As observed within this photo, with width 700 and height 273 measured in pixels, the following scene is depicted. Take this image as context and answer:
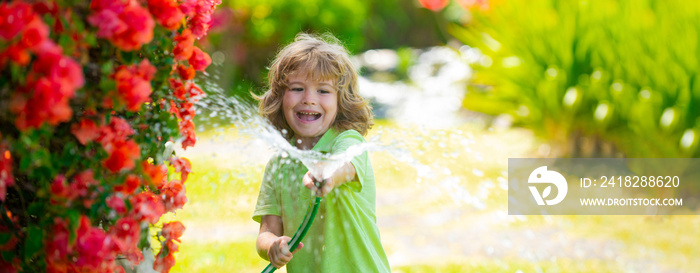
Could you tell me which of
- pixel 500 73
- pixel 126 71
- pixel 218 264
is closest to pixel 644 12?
pixel 500 73

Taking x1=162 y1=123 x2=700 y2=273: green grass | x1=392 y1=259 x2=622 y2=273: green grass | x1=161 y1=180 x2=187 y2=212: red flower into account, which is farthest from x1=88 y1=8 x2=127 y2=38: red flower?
x1=392 y1=259 x2=622 y2=273: green grass

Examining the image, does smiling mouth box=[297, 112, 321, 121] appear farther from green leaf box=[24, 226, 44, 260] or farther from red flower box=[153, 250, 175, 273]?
green leaf box=[24, 226, 44, 260]

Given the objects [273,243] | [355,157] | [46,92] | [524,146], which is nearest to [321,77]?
[355,157]

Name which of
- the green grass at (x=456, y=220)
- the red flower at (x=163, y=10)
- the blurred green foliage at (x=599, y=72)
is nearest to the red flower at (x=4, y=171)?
the red flower at (x=163, y=10)

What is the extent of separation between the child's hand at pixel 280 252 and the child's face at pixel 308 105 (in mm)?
332

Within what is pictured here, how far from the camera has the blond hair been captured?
2.11 m

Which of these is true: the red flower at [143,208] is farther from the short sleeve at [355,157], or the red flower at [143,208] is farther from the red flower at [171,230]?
the short sleeve at [355,157]

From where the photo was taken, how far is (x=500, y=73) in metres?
5.45

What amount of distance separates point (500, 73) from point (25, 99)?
14.9 ft

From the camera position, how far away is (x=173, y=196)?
1838 millimetres

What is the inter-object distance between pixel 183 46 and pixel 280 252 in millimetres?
576

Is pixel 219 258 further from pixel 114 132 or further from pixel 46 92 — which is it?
pixel 46 92

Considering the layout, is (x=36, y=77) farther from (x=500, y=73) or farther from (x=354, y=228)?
(x=500, y=73)
